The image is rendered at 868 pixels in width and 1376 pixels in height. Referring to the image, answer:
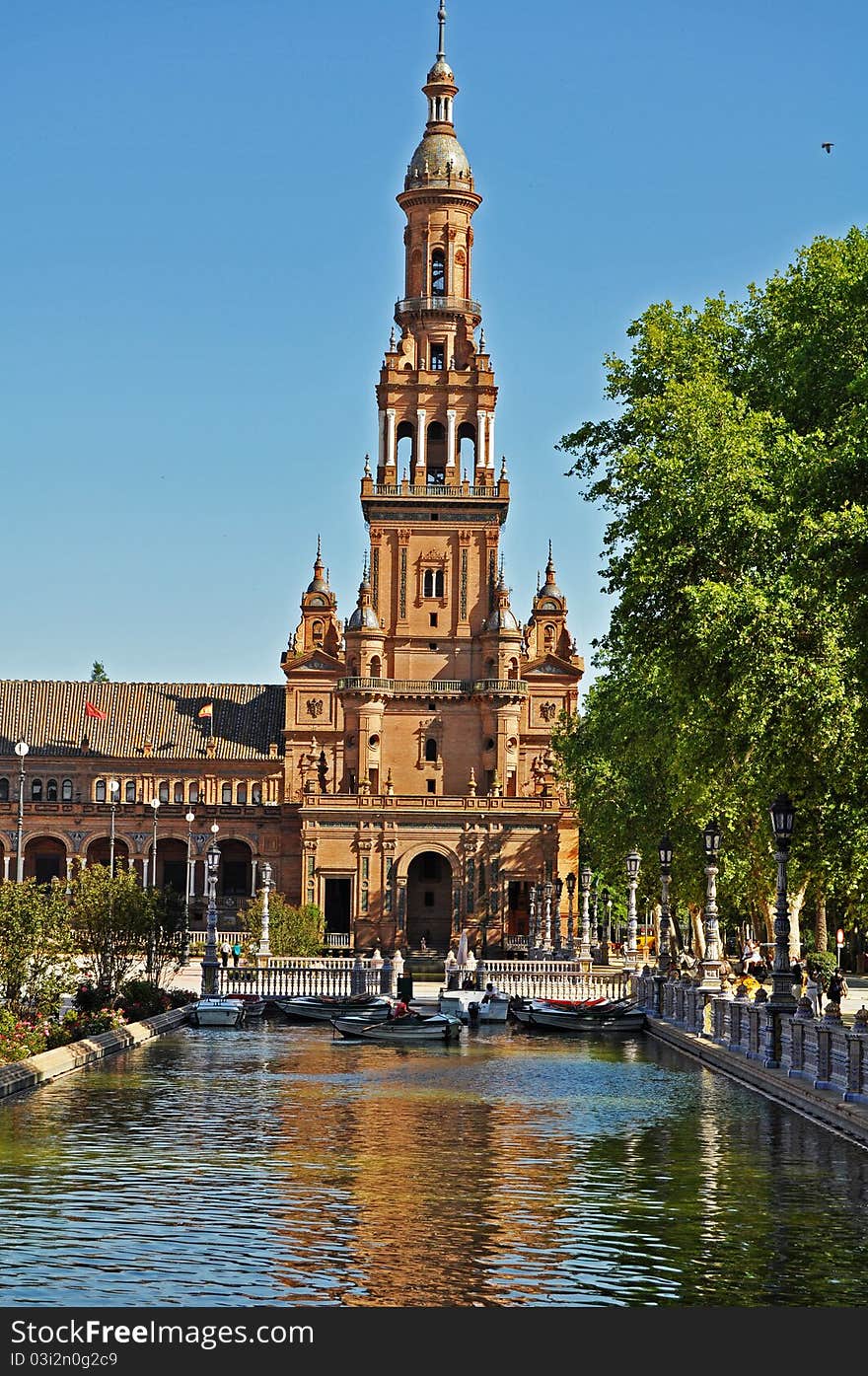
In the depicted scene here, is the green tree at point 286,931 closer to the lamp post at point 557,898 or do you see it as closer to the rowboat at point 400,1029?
the lamp post at point 557,898

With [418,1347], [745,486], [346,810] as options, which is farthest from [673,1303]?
[346,810]

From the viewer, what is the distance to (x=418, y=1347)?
1233cm

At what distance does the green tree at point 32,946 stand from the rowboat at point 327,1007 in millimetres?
11470

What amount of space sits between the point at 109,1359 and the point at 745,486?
990 inches

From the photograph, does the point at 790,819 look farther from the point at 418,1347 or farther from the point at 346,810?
the point at 346,810

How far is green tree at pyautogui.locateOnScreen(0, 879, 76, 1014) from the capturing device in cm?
3384

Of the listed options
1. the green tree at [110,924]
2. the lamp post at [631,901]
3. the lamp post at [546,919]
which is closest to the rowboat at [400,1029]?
the green tree at [110,924]

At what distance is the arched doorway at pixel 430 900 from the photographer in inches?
4161

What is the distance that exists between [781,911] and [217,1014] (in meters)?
19.0

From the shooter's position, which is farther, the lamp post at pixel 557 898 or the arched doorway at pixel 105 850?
the arched doorway at pixel 105 850

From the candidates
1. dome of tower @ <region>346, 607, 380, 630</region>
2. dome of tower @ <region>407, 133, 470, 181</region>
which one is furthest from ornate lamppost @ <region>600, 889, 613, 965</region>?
dome of tower @ <region>407, 133, 470, 181</region>

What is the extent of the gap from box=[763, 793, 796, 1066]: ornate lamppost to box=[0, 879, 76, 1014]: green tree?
13.9 metres

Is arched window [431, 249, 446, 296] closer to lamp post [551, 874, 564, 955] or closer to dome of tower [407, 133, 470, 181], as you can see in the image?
dome of tower [407, 133, 470, 181]

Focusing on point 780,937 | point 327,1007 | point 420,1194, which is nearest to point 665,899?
point 327,1007
